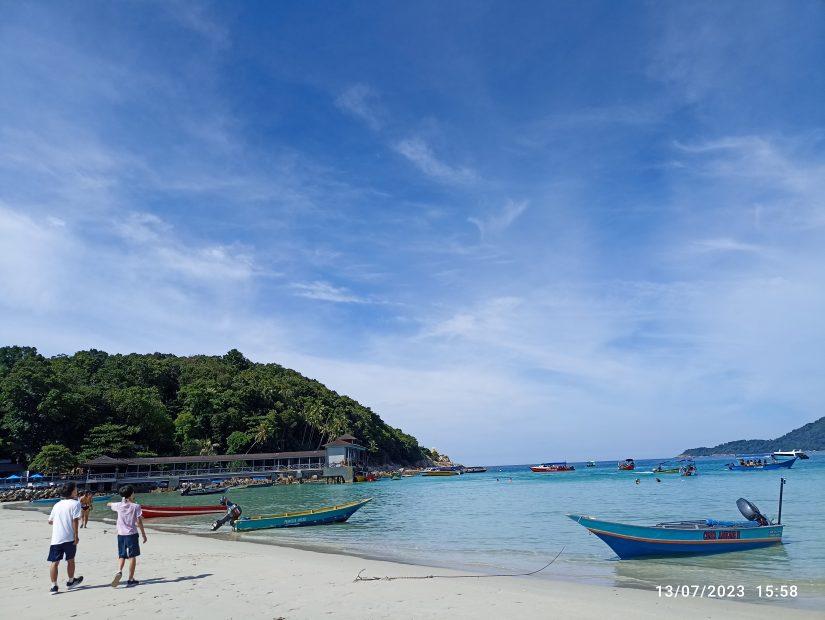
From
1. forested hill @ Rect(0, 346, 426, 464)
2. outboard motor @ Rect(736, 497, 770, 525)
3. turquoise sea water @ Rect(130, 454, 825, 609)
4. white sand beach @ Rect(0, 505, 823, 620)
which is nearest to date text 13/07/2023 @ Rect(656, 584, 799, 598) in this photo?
turquoise sea water @ Rect(130, 454, 825, 609)

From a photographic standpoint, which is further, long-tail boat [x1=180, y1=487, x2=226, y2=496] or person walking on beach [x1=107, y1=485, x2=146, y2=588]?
long-tail boat [x1=180, y1=487, x2=226, y2=496]

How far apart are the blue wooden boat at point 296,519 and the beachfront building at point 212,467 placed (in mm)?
43645

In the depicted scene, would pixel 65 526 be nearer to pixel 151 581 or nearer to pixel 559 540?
pixel 151 581

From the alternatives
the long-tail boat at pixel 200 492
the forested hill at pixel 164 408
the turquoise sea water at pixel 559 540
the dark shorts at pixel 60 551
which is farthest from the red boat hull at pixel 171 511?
the forested hill at pixel 164 408

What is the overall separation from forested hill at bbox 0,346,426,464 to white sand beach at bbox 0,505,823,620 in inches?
2140

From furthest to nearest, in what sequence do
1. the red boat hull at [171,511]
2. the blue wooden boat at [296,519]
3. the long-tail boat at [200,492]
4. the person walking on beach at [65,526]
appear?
the long-tail boat at [200,492], the red boat hull at [171,511], the blue wooden boat at [296,519], the person walking on beach at [65,526]

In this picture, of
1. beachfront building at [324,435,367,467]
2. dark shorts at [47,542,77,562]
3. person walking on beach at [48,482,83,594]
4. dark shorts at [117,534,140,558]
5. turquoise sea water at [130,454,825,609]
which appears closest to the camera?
person walking on beach at [48,482,83,594]

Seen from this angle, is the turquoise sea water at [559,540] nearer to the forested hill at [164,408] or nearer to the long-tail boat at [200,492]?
the long-tail boat at [200,492]

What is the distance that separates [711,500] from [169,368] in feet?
292

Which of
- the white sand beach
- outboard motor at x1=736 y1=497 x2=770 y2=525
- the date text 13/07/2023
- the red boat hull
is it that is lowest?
the red boat hull

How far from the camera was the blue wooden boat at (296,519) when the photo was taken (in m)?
22.7

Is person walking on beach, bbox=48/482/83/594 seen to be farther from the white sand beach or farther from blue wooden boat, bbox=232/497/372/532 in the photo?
blue wooden boat, bbox=232/497/372/532

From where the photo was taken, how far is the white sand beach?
8586 mm

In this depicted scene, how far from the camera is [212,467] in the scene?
68062 millimetres
